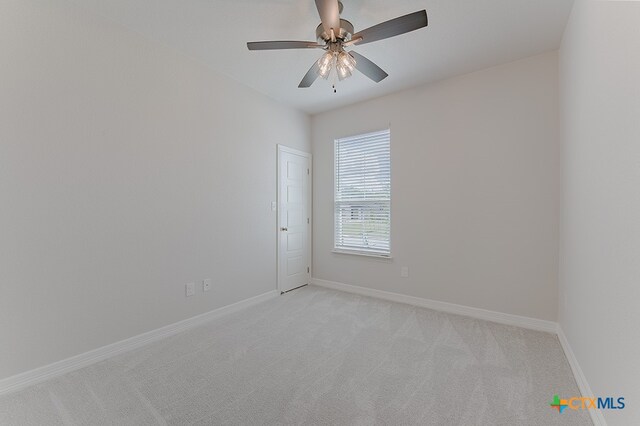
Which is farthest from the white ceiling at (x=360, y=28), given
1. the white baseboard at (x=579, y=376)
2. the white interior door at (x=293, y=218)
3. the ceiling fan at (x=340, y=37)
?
the white baseboard at (x=579, y=376)

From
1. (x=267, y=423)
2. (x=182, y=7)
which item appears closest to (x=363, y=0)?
(x=182, y=7)

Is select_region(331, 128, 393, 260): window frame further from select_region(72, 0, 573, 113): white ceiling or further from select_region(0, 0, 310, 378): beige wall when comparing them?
select_region(0, 0, 310, 378): beige wall

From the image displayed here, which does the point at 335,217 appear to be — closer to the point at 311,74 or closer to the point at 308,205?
the point at 308,205

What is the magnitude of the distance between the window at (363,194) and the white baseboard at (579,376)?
6.19 ft

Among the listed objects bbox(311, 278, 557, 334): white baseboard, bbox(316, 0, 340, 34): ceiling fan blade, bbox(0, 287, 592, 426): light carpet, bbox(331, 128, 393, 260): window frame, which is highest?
bbox(316, 0, 340, 34): ceiling fan blade

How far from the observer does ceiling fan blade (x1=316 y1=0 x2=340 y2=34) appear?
5.88ft

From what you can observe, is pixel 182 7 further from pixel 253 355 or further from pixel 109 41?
pixel 253 355

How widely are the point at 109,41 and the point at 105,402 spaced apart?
108 inches

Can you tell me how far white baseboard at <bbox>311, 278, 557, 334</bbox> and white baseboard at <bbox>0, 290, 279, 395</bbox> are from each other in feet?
5.63

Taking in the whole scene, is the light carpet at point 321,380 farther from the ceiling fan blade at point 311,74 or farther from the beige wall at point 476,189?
the ceiling fan blade at point 311,74

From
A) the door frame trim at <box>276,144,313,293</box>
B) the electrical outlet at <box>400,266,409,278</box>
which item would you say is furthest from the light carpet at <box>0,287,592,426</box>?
the door frame trim at <box>276,144,313,293</box>

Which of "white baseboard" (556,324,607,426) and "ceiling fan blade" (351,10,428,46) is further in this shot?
"ceiling fan blade" (351,10,428,46)

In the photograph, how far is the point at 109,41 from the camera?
2.35 metres

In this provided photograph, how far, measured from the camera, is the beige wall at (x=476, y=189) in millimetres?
2779
